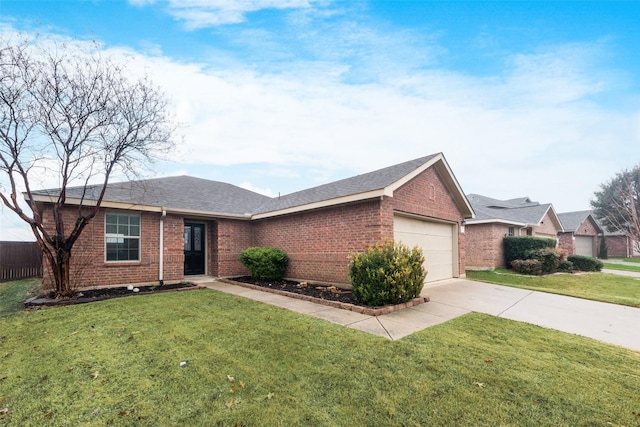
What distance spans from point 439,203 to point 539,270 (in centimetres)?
814

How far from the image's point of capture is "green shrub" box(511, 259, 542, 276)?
14.5 m

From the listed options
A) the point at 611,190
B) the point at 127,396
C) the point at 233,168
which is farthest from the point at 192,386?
the point at 611,190

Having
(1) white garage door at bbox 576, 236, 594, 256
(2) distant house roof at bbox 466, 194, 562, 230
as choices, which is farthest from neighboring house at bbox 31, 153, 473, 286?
(1) white garage door at bbox 576, 236, 594, 256

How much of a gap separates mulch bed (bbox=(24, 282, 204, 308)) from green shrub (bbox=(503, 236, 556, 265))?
53.3 feet

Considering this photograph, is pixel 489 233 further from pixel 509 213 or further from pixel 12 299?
pixel 12 299

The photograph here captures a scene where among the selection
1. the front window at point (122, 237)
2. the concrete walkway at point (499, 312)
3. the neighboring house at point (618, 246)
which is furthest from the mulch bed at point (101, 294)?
the neighboring house at point (618, 246)

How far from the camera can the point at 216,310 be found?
6.39 m

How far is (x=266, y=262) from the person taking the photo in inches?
414

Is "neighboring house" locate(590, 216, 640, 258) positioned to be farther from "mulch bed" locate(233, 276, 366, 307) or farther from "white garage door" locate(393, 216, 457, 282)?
"mulch bed" locate(233, 276, 366, 307)

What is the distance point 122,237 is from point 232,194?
588 cm

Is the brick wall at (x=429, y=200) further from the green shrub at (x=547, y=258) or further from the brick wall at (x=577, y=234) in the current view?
the brick wall at (x=577, y=234)

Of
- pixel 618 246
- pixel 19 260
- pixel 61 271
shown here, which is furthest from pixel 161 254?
pixel 618 246

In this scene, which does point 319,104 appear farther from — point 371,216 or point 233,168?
point 233,168

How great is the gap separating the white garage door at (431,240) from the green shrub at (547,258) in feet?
21.5
